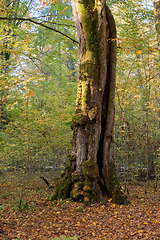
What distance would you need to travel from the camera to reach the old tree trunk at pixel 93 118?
468cm

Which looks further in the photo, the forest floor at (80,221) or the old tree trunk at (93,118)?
the old tree trunk at (93,118)

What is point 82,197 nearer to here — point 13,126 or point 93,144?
point 93,144

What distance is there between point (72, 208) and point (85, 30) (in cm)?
447

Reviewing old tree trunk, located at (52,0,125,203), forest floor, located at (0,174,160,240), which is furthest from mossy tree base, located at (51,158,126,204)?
forest floor, located at (0,174,160,240)

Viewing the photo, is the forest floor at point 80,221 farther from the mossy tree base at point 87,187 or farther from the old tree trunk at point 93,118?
the old tree trunk at point 93,118

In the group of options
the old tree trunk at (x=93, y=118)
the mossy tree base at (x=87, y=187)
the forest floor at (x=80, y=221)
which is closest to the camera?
the forest floor at (x=80, y=221)

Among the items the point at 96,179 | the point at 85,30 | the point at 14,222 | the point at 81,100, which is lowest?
the point at 14,222

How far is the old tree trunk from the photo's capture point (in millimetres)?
4676

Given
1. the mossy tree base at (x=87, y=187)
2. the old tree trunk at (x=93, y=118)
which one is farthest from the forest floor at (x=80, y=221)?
the old tree trunk at (x=93, y=118)

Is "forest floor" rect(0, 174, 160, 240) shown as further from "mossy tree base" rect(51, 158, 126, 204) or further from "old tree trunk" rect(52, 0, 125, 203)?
"old tree trunk" rect(52, 0, 125, 203)

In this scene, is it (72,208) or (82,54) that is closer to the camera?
(72,208)

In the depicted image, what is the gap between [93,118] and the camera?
15.6 ft

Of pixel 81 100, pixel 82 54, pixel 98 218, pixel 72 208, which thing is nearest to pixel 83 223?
pixel 98 218

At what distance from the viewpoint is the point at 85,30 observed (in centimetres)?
512
